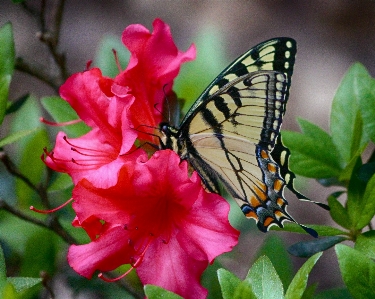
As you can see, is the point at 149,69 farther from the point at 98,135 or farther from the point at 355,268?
the point at 355,268

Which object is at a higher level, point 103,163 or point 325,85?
point 103,163

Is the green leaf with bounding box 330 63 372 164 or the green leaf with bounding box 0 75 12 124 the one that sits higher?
the green leaf with bounding box 330 63 372 164

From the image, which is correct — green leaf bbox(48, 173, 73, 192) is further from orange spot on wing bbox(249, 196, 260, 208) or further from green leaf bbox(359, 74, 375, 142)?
green leaf bbox(359, 74, 375, 142)

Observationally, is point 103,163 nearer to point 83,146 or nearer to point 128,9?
point 83,146

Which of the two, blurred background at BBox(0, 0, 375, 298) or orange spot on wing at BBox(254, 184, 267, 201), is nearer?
orange spot on wing at BBox(254, 184, 267, 201)

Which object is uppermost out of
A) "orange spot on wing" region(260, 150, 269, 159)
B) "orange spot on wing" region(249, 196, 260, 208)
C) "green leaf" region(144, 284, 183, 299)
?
"orange spot on wing" region(260, 150, 269, 159)

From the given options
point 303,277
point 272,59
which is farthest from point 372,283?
point 272,59

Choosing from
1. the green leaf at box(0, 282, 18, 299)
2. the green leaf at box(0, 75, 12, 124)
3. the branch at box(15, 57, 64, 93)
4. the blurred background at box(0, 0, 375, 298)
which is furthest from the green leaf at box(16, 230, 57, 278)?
the blurred background at box(0, 0, 375, 298)
